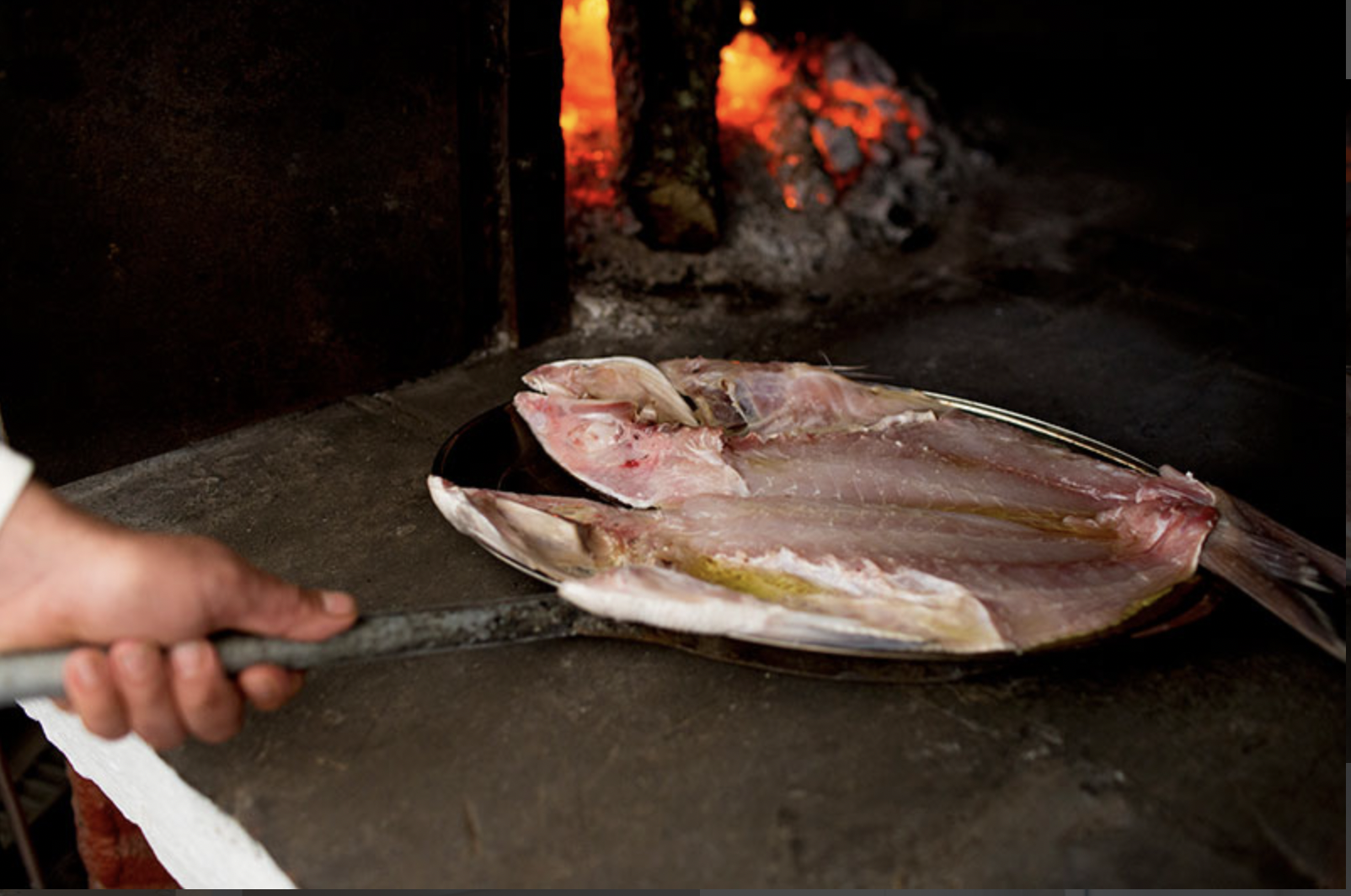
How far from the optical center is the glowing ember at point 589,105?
4.64 m

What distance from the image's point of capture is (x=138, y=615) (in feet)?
6.02

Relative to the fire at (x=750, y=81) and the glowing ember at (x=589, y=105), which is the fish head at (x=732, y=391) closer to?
the glowing ember at (x=589, y=105)

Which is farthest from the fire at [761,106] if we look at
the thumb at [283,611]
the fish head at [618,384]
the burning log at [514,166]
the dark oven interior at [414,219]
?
the thumb at [283,611]

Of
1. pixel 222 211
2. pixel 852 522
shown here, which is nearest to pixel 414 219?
pixel 222 211

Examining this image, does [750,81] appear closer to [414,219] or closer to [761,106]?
[761,106]

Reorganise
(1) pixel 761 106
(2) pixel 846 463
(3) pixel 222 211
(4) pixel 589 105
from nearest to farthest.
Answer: (2) pixel 846 463 < (3) pixel 222 211 < (4) pixel 589 105 < (1) pixel 761 106

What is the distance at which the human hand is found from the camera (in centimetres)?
183

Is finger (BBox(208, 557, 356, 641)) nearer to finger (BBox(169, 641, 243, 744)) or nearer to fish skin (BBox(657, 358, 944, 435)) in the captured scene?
finger (BBox(169, 641, 243, 744))

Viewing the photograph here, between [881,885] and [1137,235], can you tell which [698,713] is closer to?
[881,885]

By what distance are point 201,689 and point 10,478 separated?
0.50m

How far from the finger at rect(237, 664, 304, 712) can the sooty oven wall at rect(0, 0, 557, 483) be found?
1.58 metres

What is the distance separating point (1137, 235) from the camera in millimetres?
5438

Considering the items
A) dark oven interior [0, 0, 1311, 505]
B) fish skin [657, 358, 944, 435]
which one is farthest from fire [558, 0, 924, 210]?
fish skin [657, 358, 944, 435]

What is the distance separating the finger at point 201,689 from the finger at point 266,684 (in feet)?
0.08
